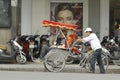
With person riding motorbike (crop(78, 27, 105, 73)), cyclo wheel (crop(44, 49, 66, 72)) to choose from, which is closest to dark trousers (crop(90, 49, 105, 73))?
person riding motorbike (crop(78, 27, 105, 73))

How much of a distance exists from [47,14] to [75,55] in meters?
4.40

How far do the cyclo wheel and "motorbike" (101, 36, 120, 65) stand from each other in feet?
9.85

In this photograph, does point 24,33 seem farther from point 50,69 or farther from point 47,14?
point 50,69

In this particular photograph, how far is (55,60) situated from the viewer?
18.2 metres

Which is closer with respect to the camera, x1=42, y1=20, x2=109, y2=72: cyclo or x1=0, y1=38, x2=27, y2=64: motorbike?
x1=42, y1=20, x2=109, y2=72: cyclo

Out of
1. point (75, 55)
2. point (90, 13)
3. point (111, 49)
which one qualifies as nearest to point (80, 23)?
point (90, 13)

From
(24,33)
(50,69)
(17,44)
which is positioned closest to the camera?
(50,69)

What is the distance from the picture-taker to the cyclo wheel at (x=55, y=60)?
18.1 meters

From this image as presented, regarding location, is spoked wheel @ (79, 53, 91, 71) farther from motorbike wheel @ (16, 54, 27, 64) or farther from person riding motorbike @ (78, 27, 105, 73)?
motorbike wheel @ (16, 54, 27, 64)

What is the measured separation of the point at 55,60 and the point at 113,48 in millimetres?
3725

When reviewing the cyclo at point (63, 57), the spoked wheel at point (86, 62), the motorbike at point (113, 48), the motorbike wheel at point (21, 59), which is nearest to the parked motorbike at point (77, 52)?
the cyclo at point (63, 57)

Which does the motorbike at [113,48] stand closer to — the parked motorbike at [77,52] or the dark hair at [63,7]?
the parked motorbike at [77,52]

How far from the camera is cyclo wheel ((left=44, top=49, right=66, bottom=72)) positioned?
18.1 meters

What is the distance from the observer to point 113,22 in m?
22.5
